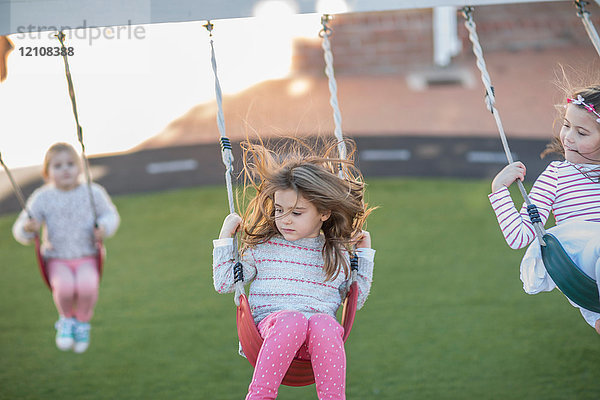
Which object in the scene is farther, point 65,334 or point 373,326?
point 373,326

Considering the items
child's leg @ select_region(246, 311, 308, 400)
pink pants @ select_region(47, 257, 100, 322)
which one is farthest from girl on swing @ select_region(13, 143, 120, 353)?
child's leg @ select_region(246, 311, 308, 400)

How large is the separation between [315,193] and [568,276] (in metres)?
0.83

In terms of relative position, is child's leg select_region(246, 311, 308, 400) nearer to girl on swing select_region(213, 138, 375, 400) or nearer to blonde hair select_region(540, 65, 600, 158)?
girl on swing select_region(213, 138, 375, 400)

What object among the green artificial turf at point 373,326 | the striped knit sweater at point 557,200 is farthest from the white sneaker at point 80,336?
the striped knit sweater at point 557,200

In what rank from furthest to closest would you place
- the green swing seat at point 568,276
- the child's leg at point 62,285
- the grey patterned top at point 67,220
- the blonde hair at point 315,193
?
1. the grey patterned top at point 67,220
2. the child's leg at point 62,285
3. the blonde hair at point 315,193
4. the green swing seat at point 568,276

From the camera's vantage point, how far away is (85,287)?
141 inches

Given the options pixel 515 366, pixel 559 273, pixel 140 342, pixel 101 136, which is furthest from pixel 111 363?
pixel 101 136

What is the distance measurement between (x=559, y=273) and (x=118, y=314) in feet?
9.67

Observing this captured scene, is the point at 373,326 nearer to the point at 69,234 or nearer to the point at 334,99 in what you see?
the point at 69,234

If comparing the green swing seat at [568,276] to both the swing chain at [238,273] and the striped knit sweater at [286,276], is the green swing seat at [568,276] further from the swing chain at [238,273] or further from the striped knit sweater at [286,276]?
the swing chain at [238,273]

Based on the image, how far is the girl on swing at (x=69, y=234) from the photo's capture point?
3.58 meters

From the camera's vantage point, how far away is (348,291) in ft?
8.37

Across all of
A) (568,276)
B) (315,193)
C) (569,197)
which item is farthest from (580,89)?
(315,193)

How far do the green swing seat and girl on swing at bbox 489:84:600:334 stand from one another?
66 millimetres
